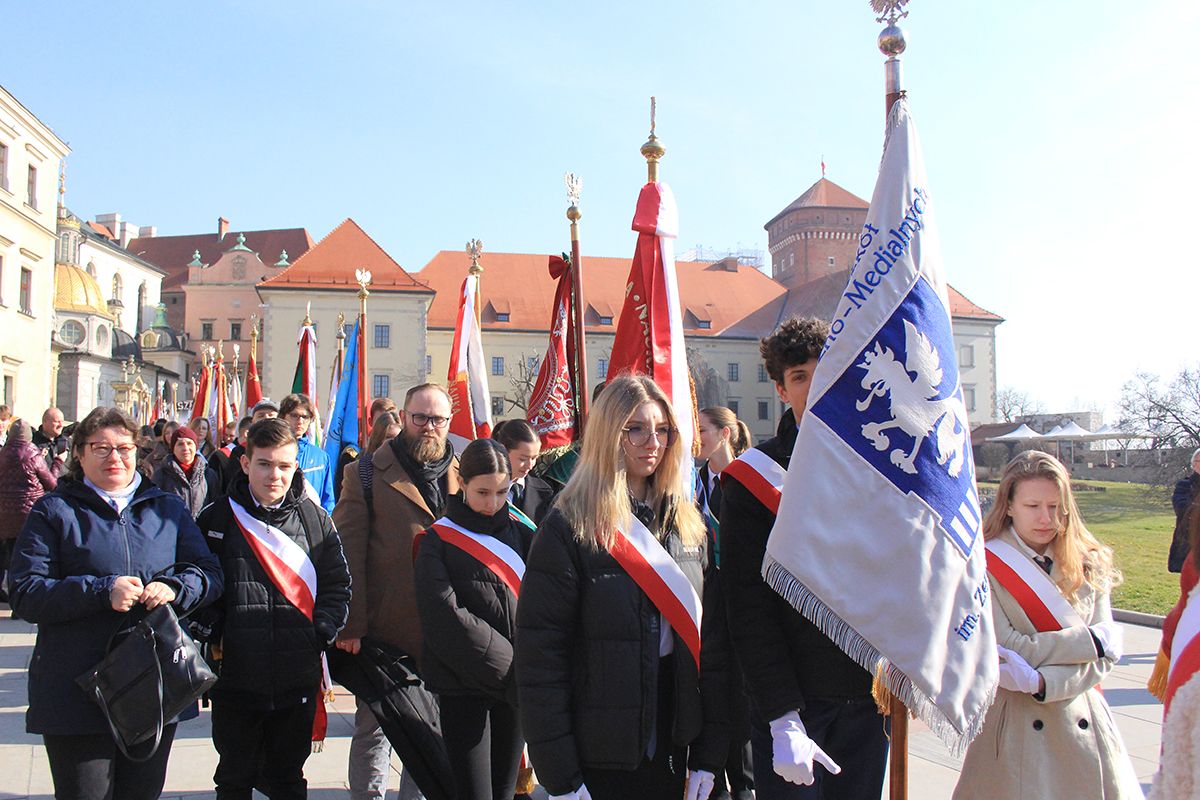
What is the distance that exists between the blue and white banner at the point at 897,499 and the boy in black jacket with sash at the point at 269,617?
2344 mm

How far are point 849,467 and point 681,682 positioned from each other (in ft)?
2.94

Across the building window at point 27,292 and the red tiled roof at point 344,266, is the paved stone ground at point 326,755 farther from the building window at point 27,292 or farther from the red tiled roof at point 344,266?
the red tiled roof at point 344,266

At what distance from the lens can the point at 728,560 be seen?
11.0 feet

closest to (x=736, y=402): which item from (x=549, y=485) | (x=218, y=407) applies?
(x=218, y=407)

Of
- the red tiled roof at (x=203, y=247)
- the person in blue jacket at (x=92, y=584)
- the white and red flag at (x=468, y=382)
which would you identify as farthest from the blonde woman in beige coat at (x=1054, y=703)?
the red tiled roof at (x=203, y=247)

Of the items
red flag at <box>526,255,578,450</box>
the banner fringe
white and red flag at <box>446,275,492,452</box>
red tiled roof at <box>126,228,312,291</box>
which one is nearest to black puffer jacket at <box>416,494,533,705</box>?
the banner fringe

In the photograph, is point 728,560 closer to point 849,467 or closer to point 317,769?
point 849,467

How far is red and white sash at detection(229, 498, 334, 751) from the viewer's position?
4.42 m

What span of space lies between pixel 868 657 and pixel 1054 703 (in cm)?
104

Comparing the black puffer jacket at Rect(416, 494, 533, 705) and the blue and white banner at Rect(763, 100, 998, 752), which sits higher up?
the blue and white banner at Rect(763, 100, 998, 752)

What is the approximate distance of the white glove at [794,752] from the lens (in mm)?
2953

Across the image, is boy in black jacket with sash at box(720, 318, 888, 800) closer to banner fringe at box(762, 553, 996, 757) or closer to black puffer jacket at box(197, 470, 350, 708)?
banner fringe at box(762, 553, 996, 757)

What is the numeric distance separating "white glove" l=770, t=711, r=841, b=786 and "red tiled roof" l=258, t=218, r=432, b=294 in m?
55.5

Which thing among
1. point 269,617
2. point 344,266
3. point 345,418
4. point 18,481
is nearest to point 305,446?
point 269,617
